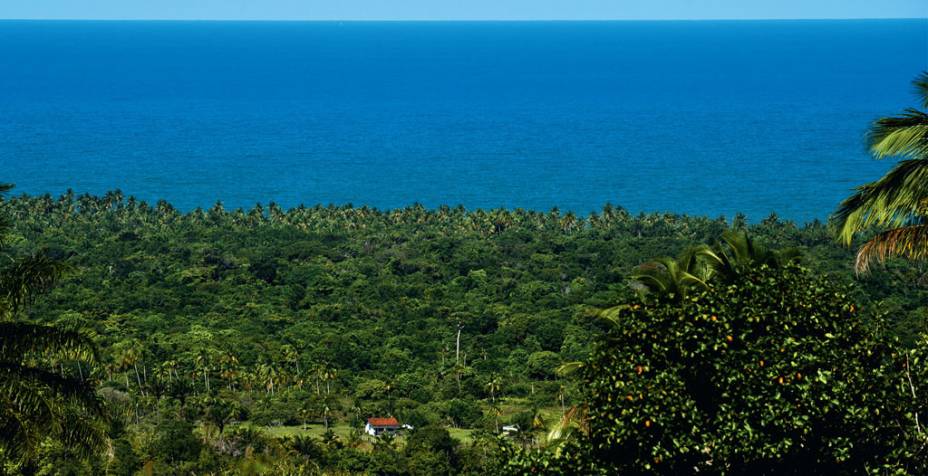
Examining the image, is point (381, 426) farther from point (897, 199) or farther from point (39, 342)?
point (897, 199)

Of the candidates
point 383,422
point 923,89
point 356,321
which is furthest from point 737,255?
point 356,321

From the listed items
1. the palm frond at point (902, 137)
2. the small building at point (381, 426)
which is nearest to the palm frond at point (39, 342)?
the palm frond at point (902, 137)

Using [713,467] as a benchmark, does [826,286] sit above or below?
above

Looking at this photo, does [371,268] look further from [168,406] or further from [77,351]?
[77,351]

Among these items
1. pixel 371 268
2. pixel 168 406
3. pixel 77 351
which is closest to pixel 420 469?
pixel 168 406

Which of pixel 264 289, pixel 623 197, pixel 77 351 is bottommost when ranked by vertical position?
pixel 77 351

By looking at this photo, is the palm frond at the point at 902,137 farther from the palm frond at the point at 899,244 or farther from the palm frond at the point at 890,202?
the palm frond at the point at 899,244
